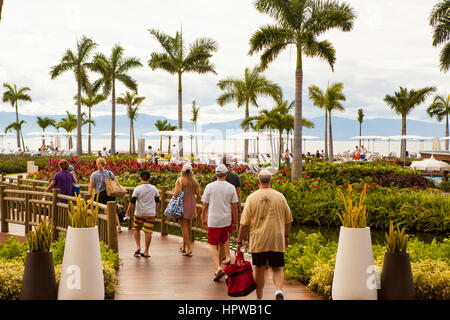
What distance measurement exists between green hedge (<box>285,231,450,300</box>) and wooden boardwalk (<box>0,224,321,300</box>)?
19 centimetres

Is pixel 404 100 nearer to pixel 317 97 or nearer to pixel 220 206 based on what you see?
pixel 317 97

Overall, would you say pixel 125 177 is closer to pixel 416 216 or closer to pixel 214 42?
pixel 416 216

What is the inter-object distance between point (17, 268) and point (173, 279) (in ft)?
7.31

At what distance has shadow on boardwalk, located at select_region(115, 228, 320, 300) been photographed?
665 cm

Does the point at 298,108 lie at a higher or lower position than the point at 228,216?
higher

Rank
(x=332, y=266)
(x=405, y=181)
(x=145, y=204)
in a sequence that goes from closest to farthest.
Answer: (x=332, y=266) < (x=145, y=204) < (x=405, y=181)

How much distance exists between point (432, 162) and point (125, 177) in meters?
14.1

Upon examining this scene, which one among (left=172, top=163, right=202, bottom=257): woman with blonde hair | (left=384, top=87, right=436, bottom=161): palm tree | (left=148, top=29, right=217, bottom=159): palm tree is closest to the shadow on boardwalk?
(left=172, top=163, right=202, bottom=257): woman with blonde hair

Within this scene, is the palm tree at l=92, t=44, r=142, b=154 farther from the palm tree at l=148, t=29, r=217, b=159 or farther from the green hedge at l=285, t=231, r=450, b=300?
the green hedge at l=285, t=231, r=450, b=300

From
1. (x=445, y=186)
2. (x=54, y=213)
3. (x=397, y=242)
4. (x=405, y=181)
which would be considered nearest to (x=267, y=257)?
(x=397, y=242)

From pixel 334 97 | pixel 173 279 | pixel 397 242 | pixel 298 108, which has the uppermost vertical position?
pixel 334 97

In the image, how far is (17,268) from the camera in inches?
256
